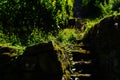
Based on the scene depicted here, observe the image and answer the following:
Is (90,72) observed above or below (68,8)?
below

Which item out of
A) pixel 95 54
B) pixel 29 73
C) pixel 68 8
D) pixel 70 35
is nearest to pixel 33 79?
pixel 29 73

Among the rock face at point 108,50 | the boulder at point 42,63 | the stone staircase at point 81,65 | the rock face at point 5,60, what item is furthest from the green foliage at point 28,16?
the boulder at point 42,63

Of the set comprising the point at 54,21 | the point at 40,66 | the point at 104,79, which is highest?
the point at 54,21

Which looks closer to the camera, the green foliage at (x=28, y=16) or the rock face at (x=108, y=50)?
the rock face at (x=108, y=50)

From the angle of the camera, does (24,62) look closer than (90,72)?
Yes

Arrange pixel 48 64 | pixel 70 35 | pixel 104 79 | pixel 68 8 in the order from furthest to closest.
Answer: pixel 70 35 < pixel 68 8 < pixel 104 79 < pixel 48 64

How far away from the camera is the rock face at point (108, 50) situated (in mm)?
12477

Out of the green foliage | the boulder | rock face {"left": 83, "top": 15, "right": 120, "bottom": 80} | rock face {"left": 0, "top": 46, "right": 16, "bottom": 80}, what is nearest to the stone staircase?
rock face {"left": 83, "top": 15, "right": 120, "bottom": 80}

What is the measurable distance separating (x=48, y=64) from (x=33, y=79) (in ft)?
2.38

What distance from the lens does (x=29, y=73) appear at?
1104 cm

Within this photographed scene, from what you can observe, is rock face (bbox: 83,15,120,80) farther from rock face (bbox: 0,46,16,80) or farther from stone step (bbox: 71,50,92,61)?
rock face (bbox: 0,46,16,80)

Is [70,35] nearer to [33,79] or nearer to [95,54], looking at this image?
[95,54]

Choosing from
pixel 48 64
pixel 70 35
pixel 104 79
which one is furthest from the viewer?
pixel 70 35

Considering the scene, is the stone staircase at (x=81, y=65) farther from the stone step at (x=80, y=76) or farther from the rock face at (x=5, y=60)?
the rock face at (x=5, y=60)
